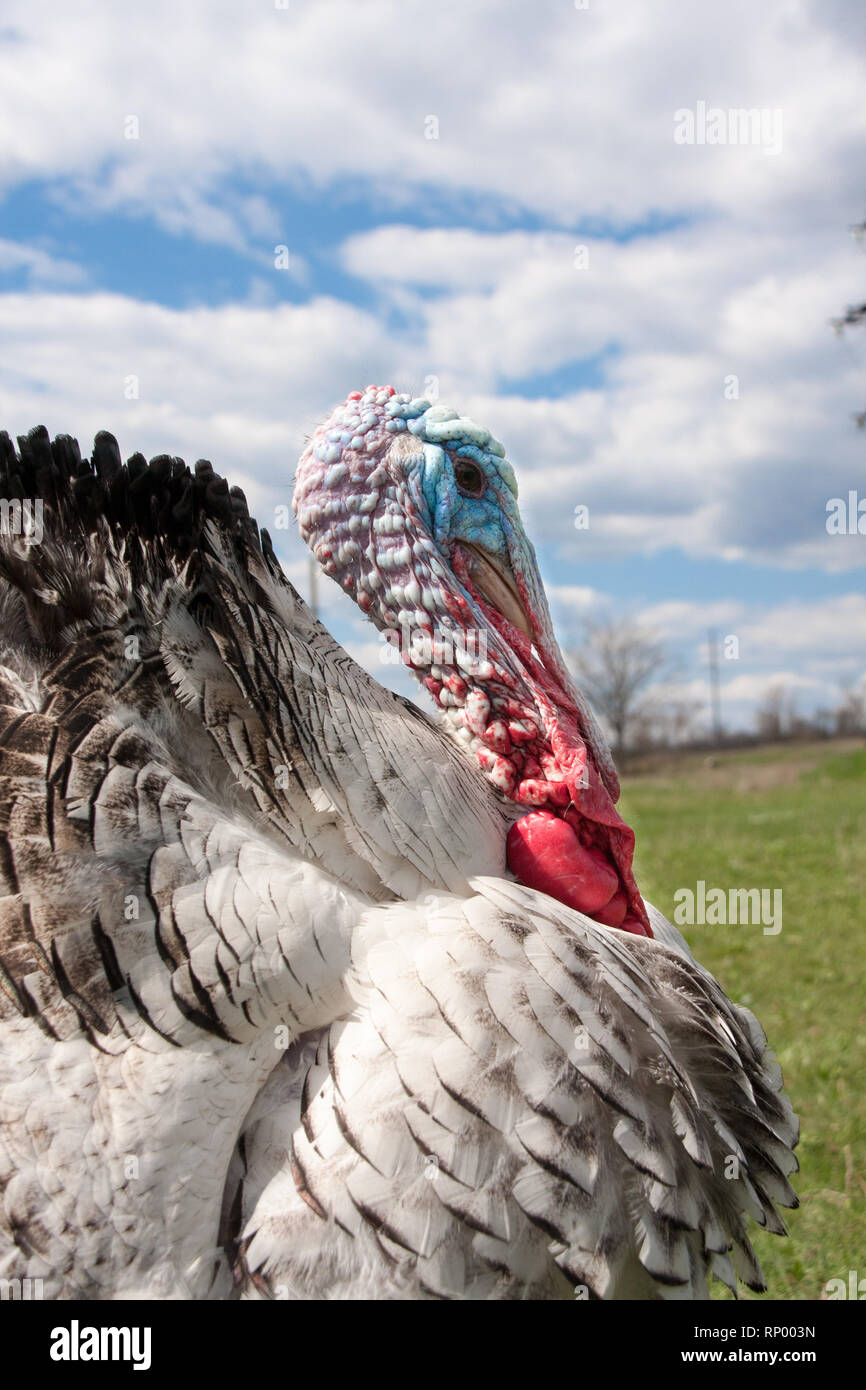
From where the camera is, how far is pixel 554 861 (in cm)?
289

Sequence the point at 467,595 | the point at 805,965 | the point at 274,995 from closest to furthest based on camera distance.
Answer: the point at 274,995, the point at 467,595, the point at 805,965

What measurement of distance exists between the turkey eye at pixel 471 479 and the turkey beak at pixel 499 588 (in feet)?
0.59

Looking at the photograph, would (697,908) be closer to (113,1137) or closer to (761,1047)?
(761,1047)

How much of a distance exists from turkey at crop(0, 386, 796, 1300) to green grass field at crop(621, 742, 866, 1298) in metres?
1.75

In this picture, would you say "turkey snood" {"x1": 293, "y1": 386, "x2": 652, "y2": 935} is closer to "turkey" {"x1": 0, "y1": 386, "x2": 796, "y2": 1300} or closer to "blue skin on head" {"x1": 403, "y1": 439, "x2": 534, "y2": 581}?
"blue skin on head" {"x1": 403, "y1": 439, "x2": 534, "y2": 581}

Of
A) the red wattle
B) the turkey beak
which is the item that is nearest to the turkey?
the red wattle

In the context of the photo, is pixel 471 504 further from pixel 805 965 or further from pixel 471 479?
pixel 805 965

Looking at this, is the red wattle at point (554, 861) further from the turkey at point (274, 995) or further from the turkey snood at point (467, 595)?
the turkey at point (274, 995)

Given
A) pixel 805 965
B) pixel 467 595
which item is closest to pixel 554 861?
pixel 467 595

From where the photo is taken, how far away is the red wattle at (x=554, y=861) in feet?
9.46

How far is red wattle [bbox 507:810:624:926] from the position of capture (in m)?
2.88

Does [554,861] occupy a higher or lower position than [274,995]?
higher

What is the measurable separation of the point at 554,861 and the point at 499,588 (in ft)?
2.93

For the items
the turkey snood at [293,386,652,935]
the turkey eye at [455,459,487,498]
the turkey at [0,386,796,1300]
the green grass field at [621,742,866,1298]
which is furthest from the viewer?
the green grass field at [621,742,866,1298]
